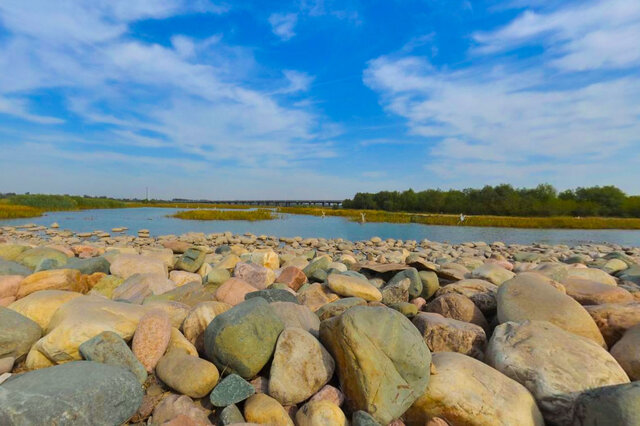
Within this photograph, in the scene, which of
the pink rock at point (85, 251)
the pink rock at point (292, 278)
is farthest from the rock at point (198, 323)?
the pink rock at point (85, 251)

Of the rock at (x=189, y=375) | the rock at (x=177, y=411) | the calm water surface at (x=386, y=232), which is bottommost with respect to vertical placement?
A: the calm water surface at (x=386, y=232)

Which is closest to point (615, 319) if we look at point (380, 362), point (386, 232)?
point (380, 362)

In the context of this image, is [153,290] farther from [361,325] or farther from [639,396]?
[639,396]

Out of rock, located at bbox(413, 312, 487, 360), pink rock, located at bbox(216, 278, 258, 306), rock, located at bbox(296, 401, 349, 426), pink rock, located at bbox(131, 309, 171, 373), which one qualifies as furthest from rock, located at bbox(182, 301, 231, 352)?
rock, located at bbox(413, 312, 487, 360)

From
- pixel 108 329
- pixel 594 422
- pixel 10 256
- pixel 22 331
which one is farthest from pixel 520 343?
pixel 10 256

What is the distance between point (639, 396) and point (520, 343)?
0.99 meters

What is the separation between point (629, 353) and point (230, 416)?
388 centimetres

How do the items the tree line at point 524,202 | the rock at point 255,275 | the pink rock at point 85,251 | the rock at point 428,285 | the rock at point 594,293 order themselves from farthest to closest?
the tree line at point 524,202 → the pink rock at point 85,251 → the rock at point 255,275 → the rock at point 428,285 → the rock at point 594,293

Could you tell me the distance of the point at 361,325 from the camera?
3.04 m

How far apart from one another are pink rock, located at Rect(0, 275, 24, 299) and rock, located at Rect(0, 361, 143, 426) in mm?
3198

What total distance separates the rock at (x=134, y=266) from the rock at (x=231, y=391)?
13.3ft

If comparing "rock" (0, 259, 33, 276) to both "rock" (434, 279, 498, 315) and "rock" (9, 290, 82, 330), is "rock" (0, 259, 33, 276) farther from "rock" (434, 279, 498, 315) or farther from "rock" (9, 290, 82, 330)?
"rock" (434, 279, 498, 315)

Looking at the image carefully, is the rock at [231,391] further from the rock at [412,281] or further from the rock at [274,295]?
the rock at [412,281]

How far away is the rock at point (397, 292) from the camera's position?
542cm
